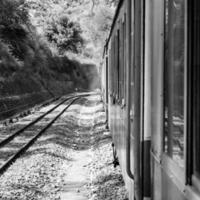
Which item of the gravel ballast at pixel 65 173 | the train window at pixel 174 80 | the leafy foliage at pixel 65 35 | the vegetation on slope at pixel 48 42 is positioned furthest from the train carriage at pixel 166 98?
the leafy foliage at pixel 65 35

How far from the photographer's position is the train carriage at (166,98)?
215 cm

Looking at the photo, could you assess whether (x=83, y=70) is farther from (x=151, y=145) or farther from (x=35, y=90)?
(x=151, y=145)

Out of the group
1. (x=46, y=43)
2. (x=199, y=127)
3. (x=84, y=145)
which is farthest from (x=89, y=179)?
(x=46, y=43)

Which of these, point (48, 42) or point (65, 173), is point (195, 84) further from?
point (48, 42)

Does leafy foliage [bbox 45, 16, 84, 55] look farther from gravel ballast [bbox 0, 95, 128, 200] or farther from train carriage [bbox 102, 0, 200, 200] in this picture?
train carriage [bbox 102, 0, 200, 200]

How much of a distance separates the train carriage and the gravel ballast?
10.9 feet

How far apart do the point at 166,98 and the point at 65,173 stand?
22.4 feet

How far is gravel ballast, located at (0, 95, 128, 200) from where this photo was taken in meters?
7.66

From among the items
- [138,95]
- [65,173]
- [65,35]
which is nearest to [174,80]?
[138,95]

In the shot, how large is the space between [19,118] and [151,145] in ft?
65.5

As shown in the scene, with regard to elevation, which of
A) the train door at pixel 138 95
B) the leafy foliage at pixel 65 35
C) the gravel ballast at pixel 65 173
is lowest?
the gravel ballast at pixel 65 173

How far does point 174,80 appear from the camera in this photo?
2.63m

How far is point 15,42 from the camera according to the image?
36.2m

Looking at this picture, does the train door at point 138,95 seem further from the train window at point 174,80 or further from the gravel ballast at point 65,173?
the gravel ballast at point 65,173
